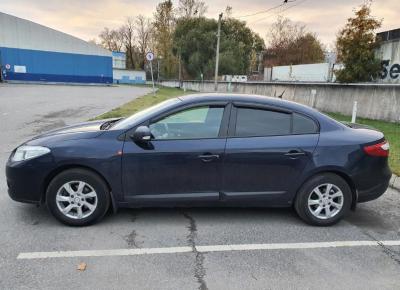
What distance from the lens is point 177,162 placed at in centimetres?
388

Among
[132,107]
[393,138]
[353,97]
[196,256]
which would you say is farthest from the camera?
[132,107]

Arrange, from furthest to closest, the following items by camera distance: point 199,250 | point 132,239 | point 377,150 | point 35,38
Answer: point 35,38 → point 377,150 → point 132,239 → point 199,250

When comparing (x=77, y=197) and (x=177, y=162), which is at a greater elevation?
(x=177, y=162)

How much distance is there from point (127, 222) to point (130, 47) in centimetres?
9321

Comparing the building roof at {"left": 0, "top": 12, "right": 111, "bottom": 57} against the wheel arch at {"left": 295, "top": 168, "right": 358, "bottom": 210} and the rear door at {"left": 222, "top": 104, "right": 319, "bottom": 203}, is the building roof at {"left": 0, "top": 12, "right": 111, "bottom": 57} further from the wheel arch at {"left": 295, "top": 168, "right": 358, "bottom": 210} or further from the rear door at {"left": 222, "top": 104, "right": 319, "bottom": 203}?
the wheel arch at {"left": 295, "top": 168, "right": 358, "bottom": 210}

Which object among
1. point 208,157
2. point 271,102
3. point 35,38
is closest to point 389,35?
point 271,102

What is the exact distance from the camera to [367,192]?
13.9ft

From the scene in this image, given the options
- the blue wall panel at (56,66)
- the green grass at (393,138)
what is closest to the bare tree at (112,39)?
the blue wall panel at (56,66)

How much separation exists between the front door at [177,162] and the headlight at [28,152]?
919 mm

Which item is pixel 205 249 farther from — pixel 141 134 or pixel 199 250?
pixel 141 134

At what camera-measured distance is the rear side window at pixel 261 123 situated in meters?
4.05

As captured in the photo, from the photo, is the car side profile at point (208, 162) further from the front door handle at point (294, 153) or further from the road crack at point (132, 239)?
the road crack at point (132, 239)

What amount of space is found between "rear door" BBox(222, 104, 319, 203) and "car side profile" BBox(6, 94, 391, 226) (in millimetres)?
12

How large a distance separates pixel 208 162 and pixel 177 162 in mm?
353
